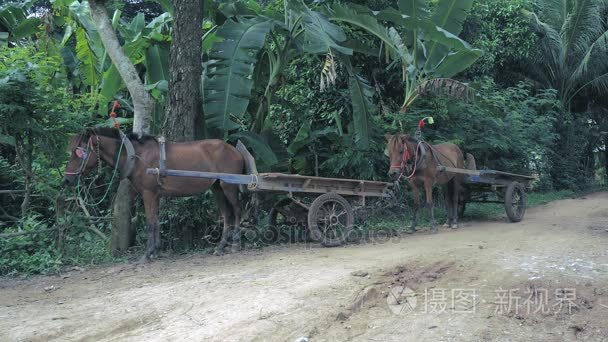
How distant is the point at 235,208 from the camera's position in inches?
319

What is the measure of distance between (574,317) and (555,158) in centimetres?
1511

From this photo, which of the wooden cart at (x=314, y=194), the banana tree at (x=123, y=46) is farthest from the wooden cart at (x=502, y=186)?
the banana tree at (x=123, y=46)

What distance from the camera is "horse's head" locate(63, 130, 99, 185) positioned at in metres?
7.06

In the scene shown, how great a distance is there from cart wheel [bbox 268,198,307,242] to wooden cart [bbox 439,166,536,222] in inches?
109

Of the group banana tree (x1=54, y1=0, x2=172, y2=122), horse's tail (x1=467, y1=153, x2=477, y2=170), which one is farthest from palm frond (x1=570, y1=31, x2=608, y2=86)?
banana tree (x1=54, y1=0, x2=172, y2=122)

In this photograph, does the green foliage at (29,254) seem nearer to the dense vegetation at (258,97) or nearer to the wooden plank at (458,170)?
the dense vegetation at (258,97)

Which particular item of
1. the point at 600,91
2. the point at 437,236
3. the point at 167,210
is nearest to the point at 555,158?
the point at 600,91

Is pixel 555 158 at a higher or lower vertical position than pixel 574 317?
higher

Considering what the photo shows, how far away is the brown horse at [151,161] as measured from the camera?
7148 mm

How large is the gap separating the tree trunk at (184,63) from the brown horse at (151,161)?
72 centimetres

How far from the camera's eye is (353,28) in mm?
11883

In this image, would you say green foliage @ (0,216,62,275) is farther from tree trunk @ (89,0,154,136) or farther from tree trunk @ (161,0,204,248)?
tree trunk @ (89,0,154,136)

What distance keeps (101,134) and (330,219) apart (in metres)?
3.41

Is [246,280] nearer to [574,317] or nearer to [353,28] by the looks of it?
[574,317]
